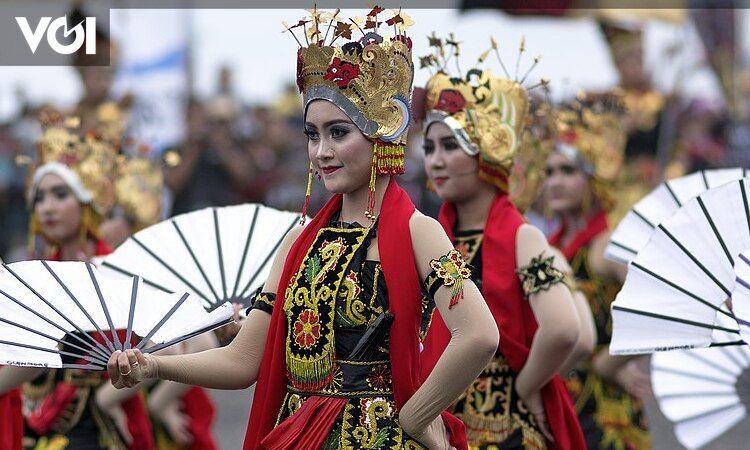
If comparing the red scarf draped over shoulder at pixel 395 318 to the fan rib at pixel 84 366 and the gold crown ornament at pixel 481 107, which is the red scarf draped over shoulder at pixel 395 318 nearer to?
the fan rib at pixel 84 366

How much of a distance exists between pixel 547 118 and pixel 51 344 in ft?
13.1

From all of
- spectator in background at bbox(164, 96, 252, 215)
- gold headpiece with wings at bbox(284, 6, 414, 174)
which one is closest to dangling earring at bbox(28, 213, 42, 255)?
gold headpiece with wings at bbox(284, 6, 414, 174)

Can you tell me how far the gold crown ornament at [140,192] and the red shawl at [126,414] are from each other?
189cm

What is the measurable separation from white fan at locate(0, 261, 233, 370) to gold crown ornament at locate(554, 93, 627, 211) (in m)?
4.47

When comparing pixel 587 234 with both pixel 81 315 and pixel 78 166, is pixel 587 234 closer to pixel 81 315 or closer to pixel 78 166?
pixel 78 166

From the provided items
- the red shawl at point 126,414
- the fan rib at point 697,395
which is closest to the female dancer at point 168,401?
the red shawl at point 126,414

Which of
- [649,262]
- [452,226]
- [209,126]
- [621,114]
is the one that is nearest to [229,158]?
[209,126]

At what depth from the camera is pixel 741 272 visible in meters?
5.36

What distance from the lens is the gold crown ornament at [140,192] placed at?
10312mm

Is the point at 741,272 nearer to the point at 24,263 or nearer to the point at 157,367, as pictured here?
the point at 157,367

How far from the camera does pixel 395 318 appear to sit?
5.01m

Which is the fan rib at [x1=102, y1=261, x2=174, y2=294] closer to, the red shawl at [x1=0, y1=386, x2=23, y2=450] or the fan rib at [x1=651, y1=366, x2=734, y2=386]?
the red shawl at [x1=0, y1=386, x2=23, y2=450]

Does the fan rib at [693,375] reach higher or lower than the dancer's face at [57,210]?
lower

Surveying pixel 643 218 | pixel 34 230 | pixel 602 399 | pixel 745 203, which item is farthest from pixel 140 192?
pixel 745 203
